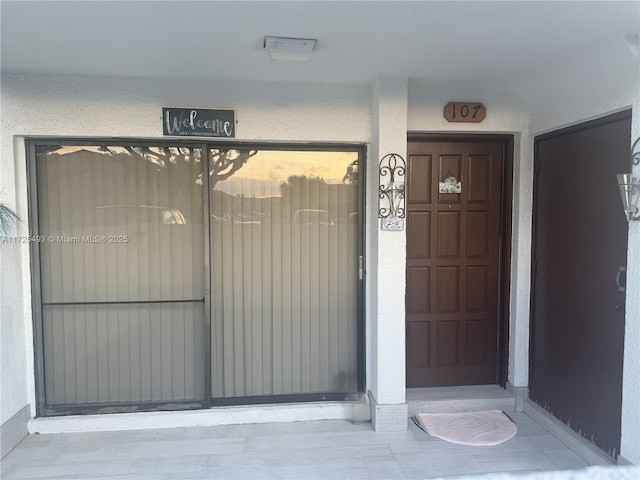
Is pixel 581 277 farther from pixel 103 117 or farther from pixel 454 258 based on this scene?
pixel 103 117

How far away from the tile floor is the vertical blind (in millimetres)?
347

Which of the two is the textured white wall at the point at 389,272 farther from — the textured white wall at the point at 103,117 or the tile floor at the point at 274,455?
the tile floor at the point at 274,455

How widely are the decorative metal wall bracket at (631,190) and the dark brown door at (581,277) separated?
16 cm

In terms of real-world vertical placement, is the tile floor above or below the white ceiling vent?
below

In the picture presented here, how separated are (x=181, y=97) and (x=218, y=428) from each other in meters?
2.36

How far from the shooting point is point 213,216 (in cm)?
313

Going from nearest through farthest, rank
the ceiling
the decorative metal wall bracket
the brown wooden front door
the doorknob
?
the ceiling
the decorative metal wall bracket
the doorknob
the brown wooden front door

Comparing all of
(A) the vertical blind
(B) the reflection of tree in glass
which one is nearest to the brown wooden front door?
(B) the reflection of tree in glass

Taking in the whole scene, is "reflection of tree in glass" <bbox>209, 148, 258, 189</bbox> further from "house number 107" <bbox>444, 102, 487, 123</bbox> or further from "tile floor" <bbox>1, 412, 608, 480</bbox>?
"tile floor" <bbox>1, 412, 608, 480</bbox>

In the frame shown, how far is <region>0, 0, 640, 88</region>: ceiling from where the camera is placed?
191 cm

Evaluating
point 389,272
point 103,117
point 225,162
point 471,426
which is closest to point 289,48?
point 225,162

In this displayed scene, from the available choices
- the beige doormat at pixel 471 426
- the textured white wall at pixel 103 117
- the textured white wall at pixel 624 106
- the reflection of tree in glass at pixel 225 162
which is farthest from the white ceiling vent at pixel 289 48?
the beige doormat at pixel 471 426

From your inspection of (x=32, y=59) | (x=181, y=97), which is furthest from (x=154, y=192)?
(x=32, y=59)

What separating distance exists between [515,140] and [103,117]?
2993mm
